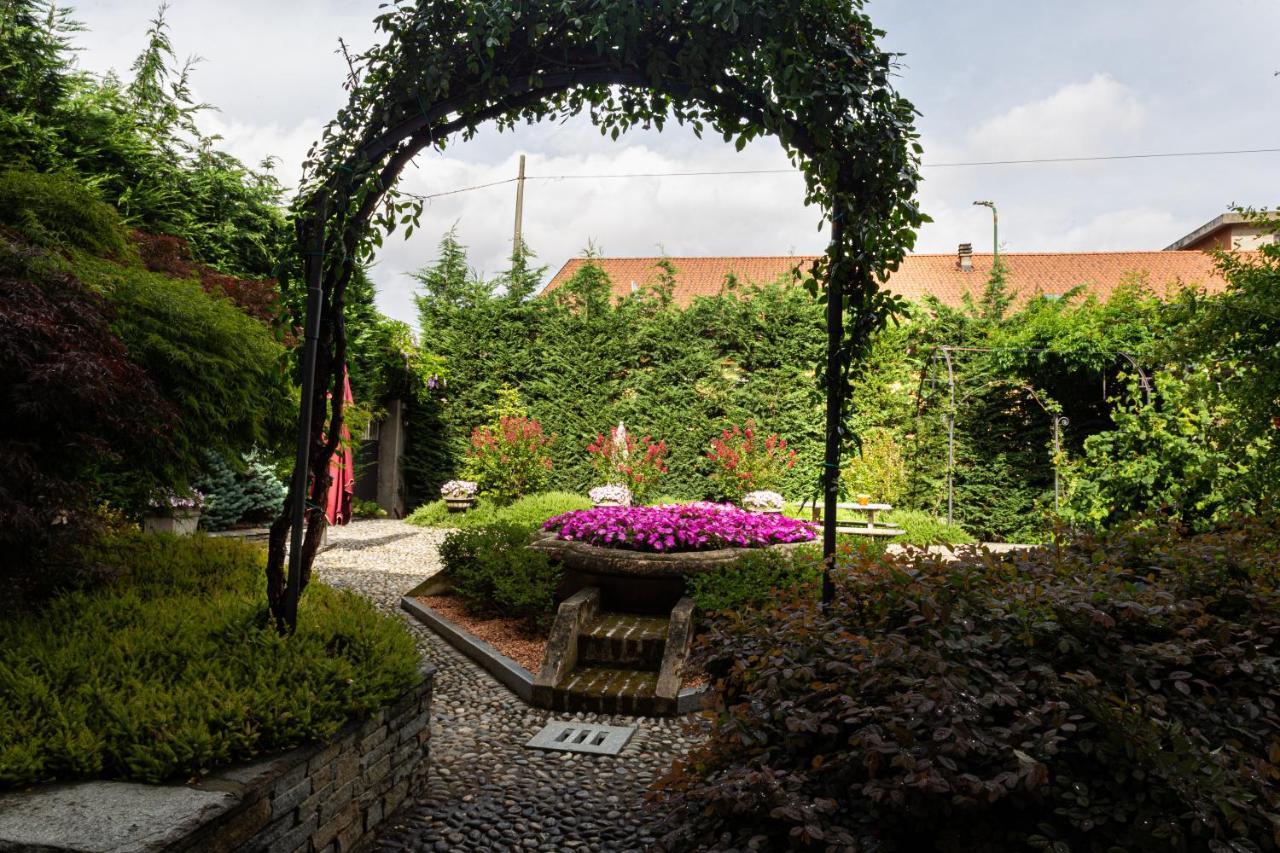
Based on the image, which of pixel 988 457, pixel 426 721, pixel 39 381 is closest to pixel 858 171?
pixel 426 721

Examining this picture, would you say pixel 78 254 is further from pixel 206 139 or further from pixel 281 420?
pixel 206 139

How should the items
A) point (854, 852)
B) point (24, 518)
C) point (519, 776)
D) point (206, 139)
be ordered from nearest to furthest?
point (854, 852) < point (24, 518) < point (519, 776) < point (206, 139)

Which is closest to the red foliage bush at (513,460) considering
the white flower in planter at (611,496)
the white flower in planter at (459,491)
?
the white flower in planter at (459,491)

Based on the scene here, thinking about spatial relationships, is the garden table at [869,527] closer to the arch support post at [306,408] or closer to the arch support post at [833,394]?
the arch support post at [833,394]

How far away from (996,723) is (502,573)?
167 inches

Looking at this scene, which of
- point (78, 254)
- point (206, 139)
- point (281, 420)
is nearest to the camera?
point (78, 254)

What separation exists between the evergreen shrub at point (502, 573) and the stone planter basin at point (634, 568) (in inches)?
6.4

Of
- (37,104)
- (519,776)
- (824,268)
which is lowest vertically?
(519,776)

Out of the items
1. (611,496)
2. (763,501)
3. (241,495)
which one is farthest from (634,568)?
(241,495)

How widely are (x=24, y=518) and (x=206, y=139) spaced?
874cm

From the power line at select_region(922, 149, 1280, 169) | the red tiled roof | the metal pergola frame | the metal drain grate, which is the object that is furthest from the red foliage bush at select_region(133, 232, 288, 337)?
the power line at select_region(922, 149, 1280, 169)

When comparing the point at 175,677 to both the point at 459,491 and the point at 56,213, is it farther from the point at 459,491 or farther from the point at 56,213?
the point at 459,491

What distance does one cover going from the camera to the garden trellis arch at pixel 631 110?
2.70 m

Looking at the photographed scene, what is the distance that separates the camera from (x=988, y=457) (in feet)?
32.6
